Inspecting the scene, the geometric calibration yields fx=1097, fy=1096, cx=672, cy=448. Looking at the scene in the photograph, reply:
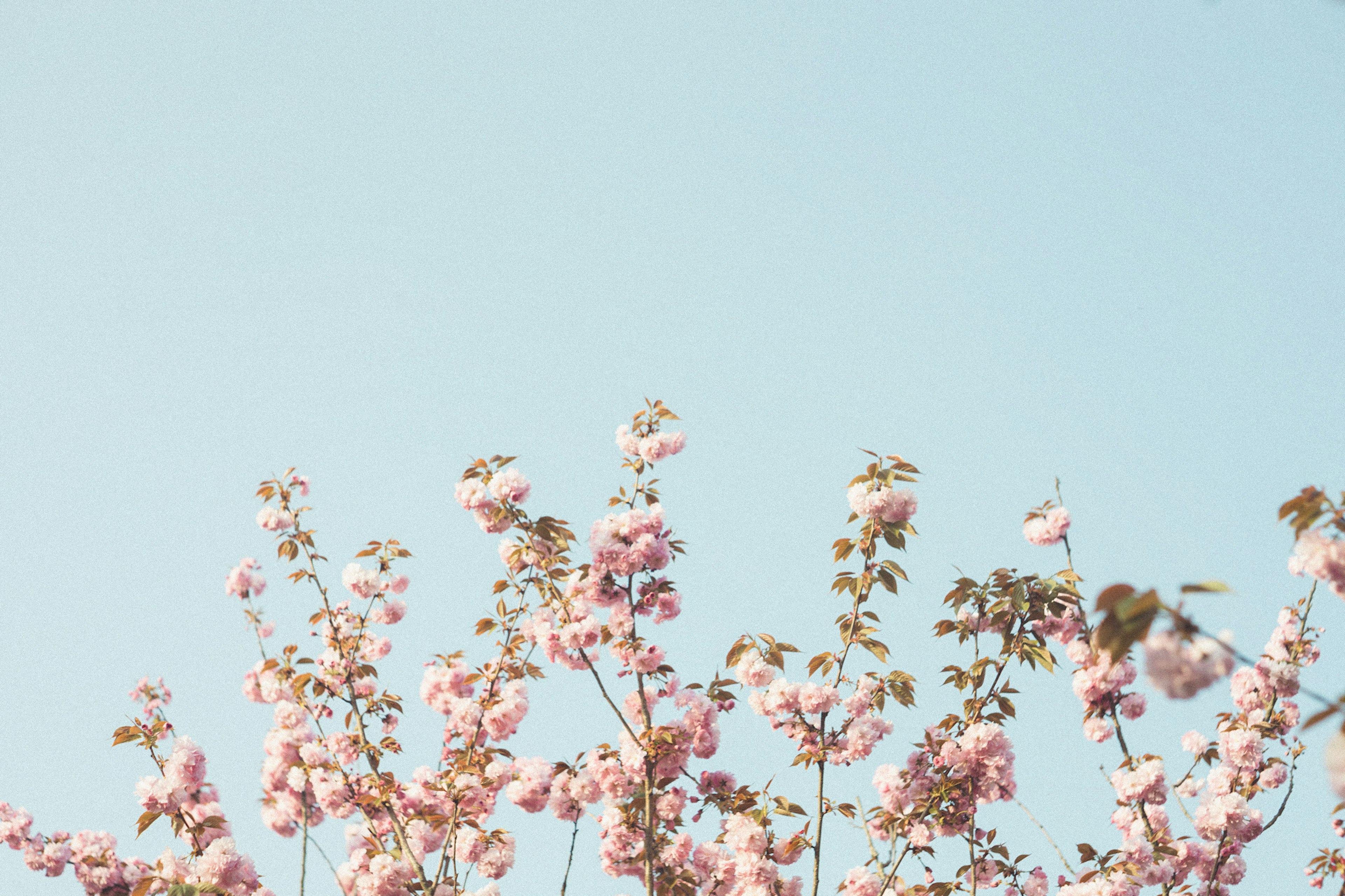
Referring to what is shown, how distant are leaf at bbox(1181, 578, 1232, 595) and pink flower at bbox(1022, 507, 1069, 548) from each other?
141 inches

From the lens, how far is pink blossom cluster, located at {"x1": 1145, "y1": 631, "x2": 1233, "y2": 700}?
1.80m

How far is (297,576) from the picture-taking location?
5.55 meters

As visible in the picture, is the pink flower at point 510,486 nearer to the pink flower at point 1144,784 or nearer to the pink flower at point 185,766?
the pink flower at point 185,766

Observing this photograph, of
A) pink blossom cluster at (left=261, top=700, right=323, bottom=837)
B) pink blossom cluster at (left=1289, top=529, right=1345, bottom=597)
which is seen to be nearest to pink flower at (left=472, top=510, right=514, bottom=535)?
pink blossom cluster at (left=261, top=700, right=323, bottom=837)

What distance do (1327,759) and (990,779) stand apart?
3.04 metres

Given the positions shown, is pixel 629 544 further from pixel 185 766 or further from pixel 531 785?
pixel 185 766

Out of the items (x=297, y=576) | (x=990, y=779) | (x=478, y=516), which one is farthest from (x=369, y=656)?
(x=990, y=779)

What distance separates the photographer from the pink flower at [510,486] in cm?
482

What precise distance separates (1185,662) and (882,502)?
103 inches

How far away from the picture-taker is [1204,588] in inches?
66.7

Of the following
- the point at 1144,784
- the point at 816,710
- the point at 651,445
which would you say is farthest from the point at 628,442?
the point at 1144,784

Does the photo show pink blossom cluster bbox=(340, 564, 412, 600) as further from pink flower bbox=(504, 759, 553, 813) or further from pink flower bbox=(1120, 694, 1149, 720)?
pink flower bbox=(1120, 694, 1149, 720)

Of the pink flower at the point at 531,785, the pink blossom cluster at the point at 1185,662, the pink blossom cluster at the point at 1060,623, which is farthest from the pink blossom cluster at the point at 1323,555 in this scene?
the pink flower at the point at 531,785

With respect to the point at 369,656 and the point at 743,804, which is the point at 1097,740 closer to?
the point at 743,804
